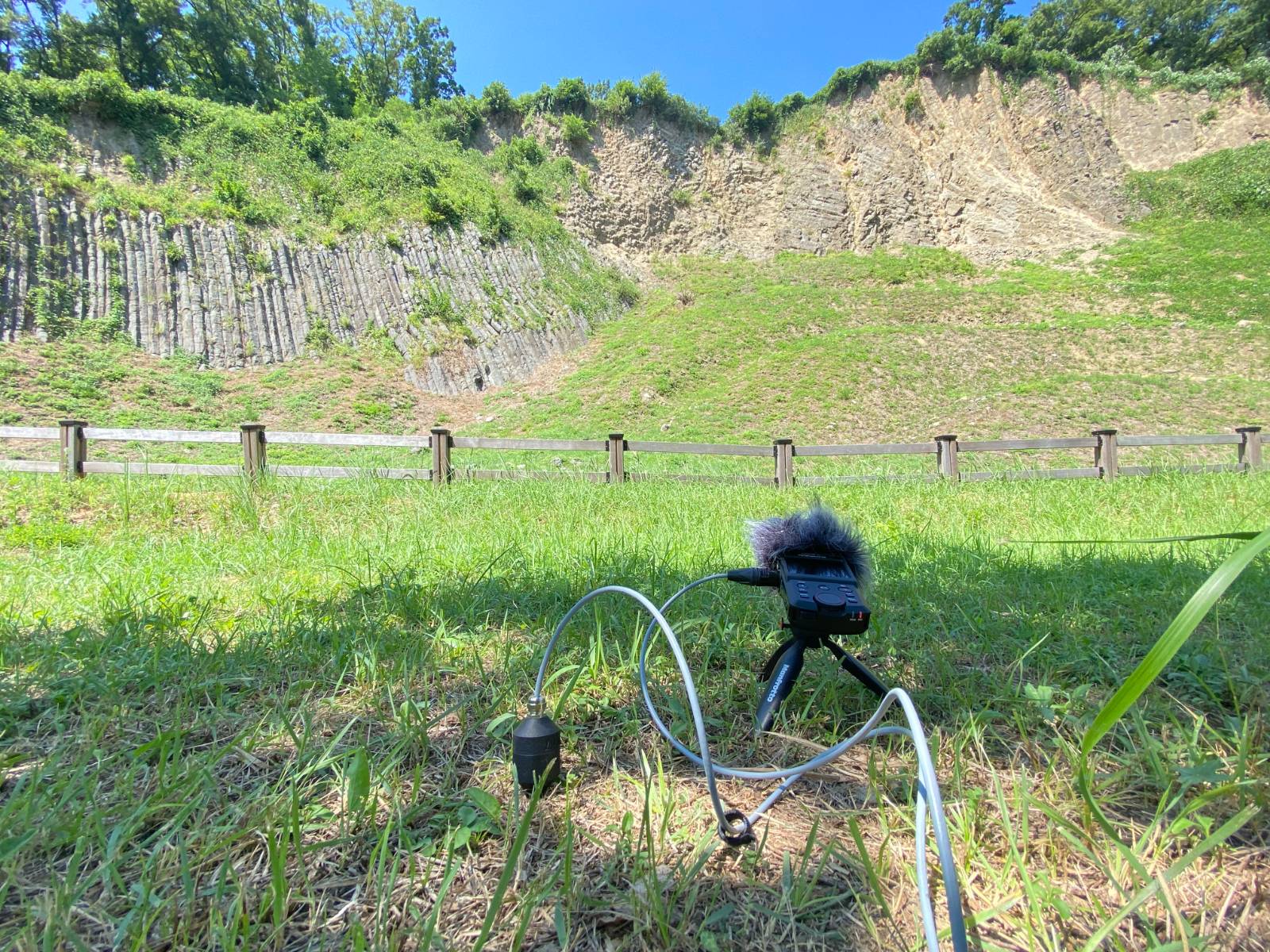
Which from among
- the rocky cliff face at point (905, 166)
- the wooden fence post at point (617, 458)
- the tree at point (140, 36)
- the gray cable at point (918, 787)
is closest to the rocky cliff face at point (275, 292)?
the rocky cliff face at point (905, 166)

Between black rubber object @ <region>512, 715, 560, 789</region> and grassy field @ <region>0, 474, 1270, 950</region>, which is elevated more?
black rubber object @ <region>512, 715, 560, 789</region>

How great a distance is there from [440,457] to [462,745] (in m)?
5.93

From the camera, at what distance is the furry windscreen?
1686 mm

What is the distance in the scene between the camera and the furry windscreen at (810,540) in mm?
1686

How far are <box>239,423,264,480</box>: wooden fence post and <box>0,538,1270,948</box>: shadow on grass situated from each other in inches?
169

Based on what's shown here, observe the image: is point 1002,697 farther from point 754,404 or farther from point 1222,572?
point 754,404

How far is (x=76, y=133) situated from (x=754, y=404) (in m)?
21.6

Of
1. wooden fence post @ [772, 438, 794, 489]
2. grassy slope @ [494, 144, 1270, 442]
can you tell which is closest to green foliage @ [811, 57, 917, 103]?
grassy slope @ [494, 144, 1270, 442]

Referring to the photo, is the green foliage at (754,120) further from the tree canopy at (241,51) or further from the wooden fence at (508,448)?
the wooden fence at (508,448)

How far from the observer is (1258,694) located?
176cm

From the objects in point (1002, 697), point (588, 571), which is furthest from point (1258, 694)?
point (588, 571)

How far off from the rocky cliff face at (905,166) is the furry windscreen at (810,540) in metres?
25.5

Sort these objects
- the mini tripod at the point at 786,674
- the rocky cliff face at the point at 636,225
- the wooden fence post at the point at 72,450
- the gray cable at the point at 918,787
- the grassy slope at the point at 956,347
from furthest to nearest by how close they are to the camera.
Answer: the rocky cliff face at the point at 636,225 < the grassy slope at the point at 956,347 < the wooden fence post at the point at 72,450 < the mini tripod at the point at 786,674 < the gray cable at the point at 918,787

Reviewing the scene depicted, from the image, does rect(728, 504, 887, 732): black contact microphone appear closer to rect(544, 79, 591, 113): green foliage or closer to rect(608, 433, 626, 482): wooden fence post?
rect(608, 433, 626, 482): wooden fence post
